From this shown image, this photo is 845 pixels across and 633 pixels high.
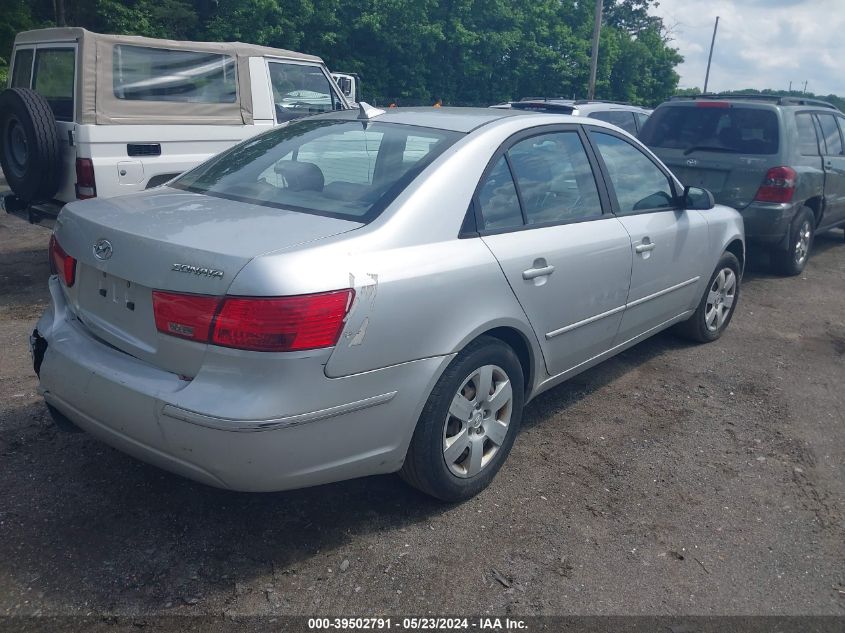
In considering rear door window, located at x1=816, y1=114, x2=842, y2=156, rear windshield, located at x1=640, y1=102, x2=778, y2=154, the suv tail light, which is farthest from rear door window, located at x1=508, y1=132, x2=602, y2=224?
rear door window, located at x1=816, y1=114, x2=842, y2=156

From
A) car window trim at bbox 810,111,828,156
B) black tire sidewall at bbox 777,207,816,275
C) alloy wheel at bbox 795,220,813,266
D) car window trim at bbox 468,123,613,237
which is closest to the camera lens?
car window trim at bbox 468,123,613,237

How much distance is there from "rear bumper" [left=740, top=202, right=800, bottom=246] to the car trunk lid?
19.2ft

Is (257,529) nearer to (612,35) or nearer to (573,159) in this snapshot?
(573,159)

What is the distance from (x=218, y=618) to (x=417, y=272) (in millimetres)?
1419

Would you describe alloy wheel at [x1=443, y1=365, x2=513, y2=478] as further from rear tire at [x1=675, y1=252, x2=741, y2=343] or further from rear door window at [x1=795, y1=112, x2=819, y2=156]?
rear door window at [x1=795, y1=112, x2=819, y2=156]

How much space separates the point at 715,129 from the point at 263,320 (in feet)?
21.7

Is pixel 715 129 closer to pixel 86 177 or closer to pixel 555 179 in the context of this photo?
pixel 555 179

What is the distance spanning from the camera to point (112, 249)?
111 inches

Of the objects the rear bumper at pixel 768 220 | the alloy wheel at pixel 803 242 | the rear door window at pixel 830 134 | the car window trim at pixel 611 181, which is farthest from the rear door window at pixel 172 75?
the rear door window at pixel 830 134

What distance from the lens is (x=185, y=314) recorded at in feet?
8.48

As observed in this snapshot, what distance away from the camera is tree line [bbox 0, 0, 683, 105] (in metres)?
21.8

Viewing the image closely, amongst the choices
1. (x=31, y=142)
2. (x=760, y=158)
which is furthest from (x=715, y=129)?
(x=31, y=142)

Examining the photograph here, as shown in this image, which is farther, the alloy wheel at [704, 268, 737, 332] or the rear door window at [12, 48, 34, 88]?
the rear door window at [12, 48, 34, 88]

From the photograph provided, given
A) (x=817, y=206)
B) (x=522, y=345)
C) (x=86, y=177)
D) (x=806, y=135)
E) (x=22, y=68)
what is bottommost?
(x=522, y=345)
